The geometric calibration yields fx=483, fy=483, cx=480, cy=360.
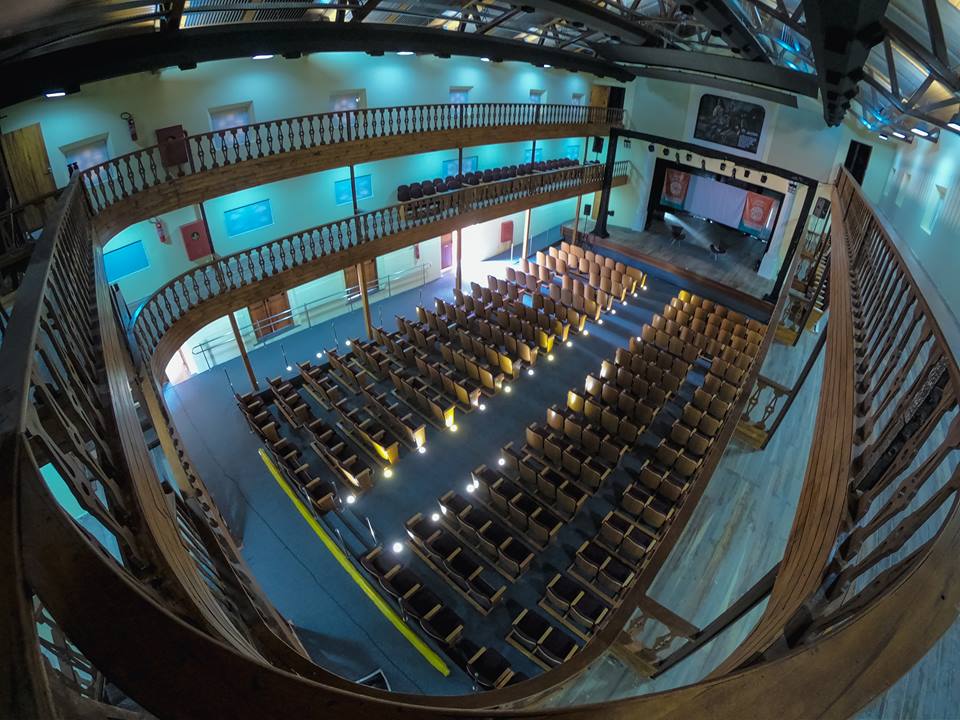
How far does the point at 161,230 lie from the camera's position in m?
10.9

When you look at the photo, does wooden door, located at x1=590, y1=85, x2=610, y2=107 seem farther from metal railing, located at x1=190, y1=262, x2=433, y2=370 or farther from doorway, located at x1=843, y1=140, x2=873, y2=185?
metal railing, located at x1=190, y1=262, x2=433, y2=370

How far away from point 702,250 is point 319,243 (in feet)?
48.7

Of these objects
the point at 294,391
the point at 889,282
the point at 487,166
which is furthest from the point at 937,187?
the point at 487,166

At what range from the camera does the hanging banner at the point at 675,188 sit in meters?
20.3

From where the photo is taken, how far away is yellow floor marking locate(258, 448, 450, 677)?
284 inches

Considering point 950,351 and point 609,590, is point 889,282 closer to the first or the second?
point 950,351

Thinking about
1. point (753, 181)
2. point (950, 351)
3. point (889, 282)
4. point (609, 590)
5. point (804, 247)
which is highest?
point (950, 351)

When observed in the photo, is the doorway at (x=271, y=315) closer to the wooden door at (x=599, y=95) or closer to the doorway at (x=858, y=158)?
the wooden door at (x=599, y=95)

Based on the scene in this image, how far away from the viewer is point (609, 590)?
7746mm

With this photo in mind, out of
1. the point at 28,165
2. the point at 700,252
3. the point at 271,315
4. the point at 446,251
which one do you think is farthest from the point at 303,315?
the point at 700,252

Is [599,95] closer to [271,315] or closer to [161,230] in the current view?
[271,315]

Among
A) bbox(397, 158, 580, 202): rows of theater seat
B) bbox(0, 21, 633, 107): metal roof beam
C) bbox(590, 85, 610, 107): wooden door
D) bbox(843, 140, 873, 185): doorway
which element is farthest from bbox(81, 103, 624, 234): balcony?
bbox(843, 140, 873, 185): doorway

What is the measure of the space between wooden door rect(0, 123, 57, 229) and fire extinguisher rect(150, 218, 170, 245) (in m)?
2.22

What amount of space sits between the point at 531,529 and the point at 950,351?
691cm
